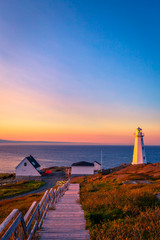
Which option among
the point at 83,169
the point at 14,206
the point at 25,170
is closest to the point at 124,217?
the point at 14,206

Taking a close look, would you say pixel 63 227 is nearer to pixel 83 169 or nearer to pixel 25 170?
pixel 83 169

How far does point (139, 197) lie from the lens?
31.4 feet

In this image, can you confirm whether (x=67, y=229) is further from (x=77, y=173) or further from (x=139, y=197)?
(x=77, y=173)

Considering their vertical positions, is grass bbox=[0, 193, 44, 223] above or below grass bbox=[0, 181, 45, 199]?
above

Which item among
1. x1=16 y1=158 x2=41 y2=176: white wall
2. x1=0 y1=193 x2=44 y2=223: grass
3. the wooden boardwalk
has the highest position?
the wooden boardwalk

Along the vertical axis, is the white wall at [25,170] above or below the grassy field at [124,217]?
below

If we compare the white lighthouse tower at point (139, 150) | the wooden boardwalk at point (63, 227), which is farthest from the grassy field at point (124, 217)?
the white lighthouse tower at point (139, 150)

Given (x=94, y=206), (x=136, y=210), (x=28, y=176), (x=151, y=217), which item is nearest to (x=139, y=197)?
(x=136, y=210)

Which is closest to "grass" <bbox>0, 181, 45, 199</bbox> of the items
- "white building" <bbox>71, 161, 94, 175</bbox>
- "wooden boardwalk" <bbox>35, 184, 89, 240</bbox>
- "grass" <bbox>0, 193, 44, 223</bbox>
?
"grass" <bbox>0, 193, 44, 223</bbox>

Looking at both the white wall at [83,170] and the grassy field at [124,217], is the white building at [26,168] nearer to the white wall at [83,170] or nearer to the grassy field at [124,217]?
the white wall at [83,170]

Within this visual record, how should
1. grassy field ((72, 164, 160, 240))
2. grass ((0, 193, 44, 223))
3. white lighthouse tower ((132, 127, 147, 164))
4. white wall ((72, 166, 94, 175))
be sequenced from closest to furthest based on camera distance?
grassy field ((72, 164, 160, 240)) → grass ((0, 193, 44, 223)) → white lighthouse tower ((132, 127, 147, 164)) → white wall ((72, 166, 94, 175))

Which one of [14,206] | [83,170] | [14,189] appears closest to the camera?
[14,206]

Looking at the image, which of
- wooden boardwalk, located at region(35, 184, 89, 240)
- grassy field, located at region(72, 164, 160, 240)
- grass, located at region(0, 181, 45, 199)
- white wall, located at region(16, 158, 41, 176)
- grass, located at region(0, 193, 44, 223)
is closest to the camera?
grassy field, located at region(72, 164, 160, 240)

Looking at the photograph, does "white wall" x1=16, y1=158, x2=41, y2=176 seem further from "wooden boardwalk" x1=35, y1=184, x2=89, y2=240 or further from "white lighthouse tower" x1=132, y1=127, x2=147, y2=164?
"wooden boardwalk" x1=35, y1=184, x2=89, y2=240
